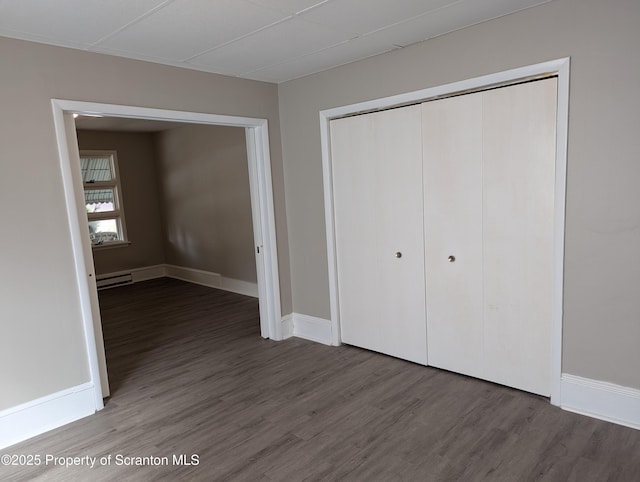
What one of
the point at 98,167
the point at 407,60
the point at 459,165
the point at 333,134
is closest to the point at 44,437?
the point at 333,134

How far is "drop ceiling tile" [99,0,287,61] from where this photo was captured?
89.2 inches

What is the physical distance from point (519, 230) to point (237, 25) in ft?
7.07

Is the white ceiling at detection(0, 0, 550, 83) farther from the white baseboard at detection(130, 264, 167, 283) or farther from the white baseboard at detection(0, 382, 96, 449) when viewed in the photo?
the white baseboard at detection(130, 264, 167, 283)

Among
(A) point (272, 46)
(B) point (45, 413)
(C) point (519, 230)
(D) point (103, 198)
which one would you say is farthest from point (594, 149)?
(D) point (103, 198)

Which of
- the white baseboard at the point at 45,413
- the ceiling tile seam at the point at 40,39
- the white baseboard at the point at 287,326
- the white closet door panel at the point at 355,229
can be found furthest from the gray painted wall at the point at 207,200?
the white baseboard at the point at 45,413

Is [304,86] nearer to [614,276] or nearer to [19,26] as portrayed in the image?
[19,26]

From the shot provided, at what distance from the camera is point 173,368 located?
3.64 metres

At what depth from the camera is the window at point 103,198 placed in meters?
6.85

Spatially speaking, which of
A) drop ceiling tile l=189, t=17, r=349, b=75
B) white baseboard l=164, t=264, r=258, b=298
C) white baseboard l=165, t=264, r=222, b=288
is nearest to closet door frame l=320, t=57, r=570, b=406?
drop ceiling tile l=189, t=17, r=349, b=75

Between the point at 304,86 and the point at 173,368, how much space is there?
2.70 metres

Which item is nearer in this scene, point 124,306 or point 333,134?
point 333,134

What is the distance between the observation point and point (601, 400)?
253cm

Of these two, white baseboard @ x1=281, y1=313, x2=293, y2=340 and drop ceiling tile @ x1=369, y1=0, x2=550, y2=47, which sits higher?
drop ceiling tile @ x1=369, y1=0, x2=550, y2=47

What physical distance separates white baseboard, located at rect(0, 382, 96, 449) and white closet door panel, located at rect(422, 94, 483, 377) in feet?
8.26
